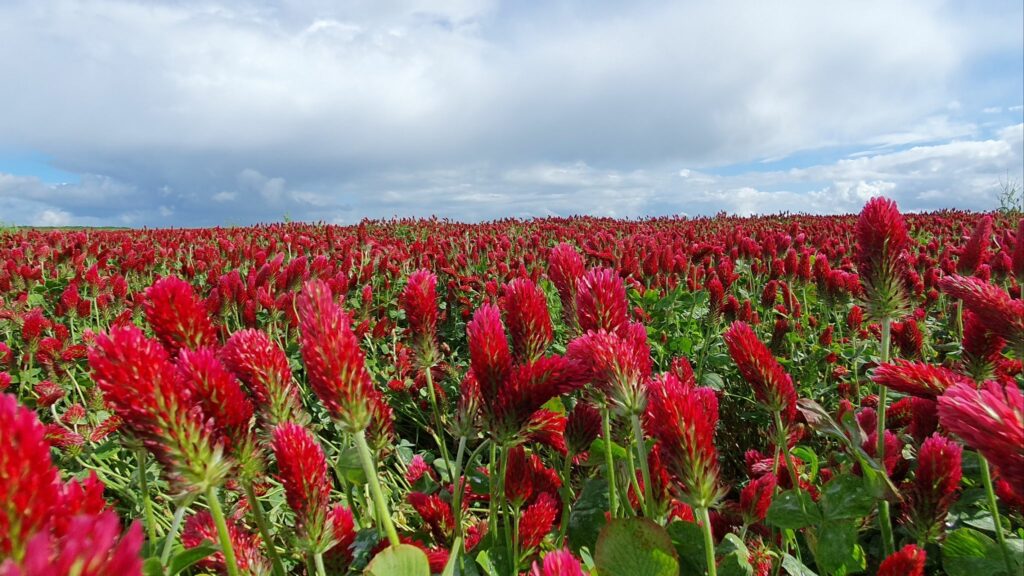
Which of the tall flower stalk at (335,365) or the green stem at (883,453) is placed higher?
the tall flower stalk at (335,365)

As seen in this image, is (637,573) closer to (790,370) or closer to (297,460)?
(297,460)

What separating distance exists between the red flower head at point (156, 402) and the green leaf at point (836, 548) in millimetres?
1372

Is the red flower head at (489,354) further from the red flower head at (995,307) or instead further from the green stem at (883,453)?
the red flower head at (995,307)

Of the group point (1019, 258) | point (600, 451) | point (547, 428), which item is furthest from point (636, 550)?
point (1019, 258)

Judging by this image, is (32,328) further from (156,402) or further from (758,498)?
(758,498)

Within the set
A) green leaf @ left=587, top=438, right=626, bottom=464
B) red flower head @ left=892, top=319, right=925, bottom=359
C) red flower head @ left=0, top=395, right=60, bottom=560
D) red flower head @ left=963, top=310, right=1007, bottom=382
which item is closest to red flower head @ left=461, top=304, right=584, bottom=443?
green leaf @ left=587, top=438, right=626, bottom=464

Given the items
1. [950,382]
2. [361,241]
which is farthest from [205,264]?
[950,382]

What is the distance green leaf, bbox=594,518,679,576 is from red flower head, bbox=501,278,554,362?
0.44 m

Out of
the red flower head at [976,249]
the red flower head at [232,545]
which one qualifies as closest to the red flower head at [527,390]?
the red flower head at [232,545]

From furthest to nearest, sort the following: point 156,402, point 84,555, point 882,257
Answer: point 882,257 < point 156,402 < point 84,555

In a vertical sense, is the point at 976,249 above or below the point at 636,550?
above

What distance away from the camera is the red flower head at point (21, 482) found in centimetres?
64

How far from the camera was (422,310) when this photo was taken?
1.79 m

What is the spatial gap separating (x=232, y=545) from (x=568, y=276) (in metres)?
0.97
